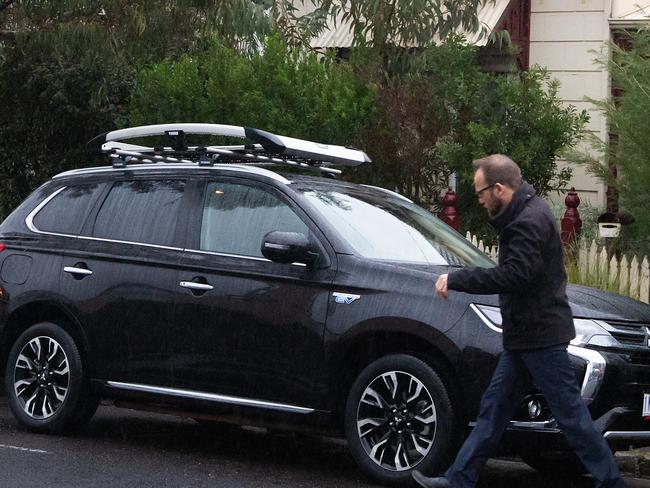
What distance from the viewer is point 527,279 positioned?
6750mm

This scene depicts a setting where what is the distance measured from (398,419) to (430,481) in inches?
23.0

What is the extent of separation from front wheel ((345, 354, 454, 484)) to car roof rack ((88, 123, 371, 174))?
183 centimetres

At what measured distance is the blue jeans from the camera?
6.74 meters

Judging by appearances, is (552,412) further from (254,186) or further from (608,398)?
(254,186)

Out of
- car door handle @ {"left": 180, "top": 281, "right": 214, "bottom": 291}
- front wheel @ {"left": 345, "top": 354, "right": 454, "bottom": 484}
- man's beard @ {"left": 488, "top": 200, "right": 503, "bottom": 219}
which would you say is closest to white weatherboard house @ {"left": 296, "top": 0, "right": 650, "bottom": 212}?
car door handle @ {"left": 180, "top": 281, "right": 214, "bottom": 291}

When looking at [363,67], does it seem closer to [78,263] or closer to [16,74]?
[16,74]

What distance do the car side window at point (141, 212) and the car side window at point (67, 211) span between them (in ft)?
0.56

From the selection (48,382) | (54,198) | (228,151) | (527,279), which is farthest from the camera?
(54,198)

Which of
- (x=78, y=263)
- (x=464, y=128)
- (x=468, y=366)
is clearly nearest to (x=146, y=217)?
(x=78, y=263)

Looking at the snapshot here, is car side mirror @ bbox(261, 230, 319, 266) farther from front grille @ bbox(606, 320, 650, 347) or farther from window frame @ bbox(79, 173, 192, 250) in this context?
front grille @ bbox(606, 320, 650, 347)

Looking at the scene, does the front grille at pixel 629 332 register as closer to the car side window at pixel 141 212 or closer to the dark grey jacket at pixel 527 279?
the dark grey jacket at pixel 527 279

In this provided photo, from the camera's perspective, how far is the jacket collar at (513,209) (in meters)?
6.90

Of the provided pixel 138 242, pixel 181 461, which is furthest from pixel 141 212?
pixel 181 461

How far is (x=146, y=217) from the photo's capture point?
8.89 metres
